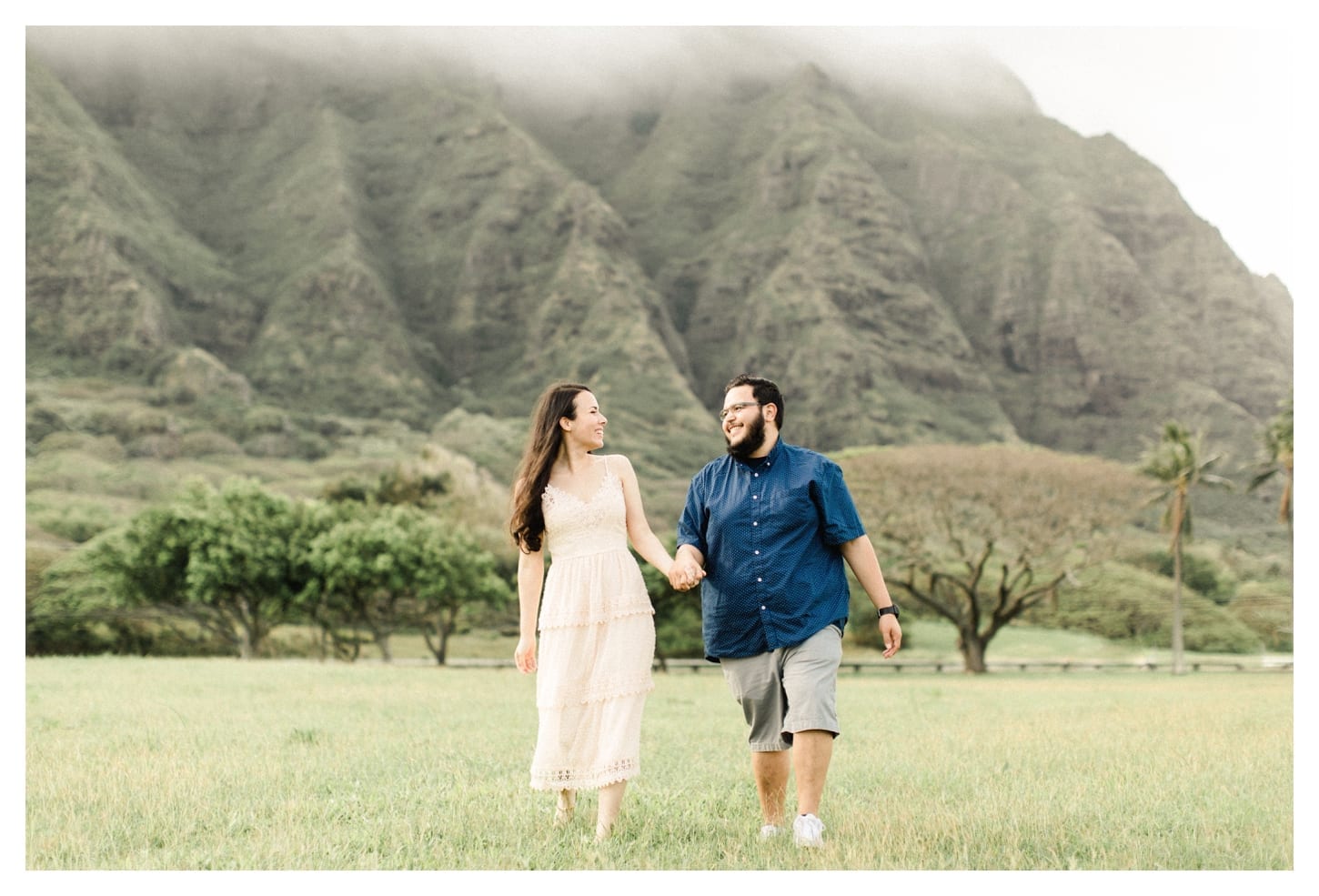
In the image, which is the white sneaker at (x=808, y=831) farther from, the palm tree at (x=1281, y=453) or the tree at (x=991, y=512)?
the palm tree at (x=1281, y=453)

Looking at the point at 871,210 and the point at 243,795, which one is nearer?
the point at 243,795

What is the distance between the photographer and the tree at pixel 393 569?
40031 millimetres

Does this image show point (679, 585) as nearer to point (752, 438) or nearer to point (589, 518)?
point (589, 518)

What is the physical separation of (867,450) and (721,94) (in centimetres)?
16120

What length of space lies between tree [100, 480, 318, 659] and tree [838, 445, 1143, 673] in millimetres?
21147

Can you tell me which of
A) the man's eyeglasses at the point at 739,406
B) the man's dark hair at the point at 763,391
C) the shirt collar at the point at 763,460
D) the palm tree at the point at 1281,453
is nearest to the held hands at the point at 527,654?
the shirt collar at the point at 763,460

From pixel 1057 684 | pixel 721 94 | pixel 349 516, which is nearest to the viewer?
pixel 1057 684

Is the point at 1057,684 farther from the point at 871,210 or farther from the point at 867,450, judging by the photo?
the point at 871,210

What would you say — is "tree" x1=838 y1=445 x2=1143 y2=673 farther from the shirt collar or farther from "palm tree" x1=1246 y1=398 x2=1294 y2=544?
the shirt collar

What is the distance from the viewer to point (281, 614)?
47750mm

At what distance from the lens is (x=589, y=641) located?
665cm

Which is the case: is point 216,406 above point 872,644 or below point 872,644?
above

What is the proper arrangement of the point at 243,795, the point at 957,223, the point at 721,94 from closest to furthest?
1. the point at 243,795
2. the point at 957,223
3. the point at 721,94

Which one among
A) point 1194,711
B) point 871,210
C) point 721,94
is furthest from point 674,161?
point 1194,711
